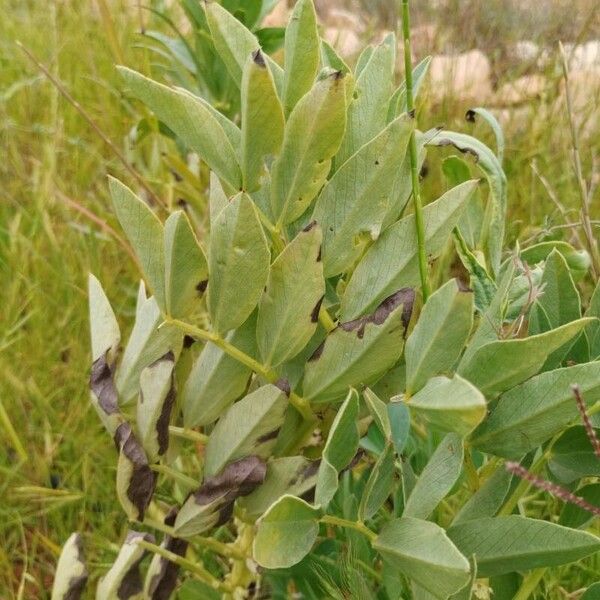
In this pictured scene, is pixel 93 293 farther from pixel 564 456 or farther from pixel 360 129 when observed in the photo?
pixel 564 456

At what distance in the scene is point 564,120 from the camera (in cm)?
184

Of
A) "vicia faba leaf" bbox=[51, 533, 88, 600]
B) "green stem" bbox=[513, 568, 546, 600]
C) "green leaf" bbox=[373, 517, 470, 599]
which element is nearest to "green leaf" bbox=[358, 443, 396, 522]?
"green leaf" bbox=[373, 517, 470, 599]

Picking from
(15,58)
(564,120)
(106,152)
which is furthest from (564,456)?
(15,58)

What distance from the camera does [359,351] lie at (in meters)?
0.59

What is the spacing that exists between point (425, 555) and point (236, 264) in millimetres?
216

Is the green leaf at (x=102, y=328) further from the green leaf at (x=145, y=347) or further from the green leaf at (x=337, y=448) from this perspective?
the green leaf at (x=337, y=448)

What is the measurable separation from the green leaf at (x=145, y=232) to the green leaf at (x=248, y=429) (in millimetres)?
93

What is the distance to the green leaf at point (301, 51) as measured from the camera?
61cm

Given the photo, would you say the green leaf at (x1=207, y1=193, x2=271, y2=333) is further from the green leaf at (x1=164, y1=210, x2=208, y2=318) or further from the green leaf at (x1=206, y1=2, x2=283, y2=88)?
the green leaf at (x1=206, y1=2, x2=283, y2=88)

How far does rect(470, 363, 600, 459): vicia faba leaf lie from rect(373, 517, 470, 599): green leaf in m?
0.08

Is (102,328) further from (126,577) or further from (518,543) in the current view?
(518,543)

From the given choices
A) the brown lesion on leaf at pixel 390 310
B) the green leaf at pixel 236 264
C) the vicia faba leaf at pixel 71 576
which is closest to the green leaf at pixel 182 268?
the green leaf at pixel 236 264

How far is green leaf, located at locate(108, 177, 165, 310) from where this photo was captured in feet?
1.99

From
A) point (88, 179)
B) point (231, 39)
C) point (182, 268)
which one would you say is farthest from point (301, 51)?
point (88, 179)
